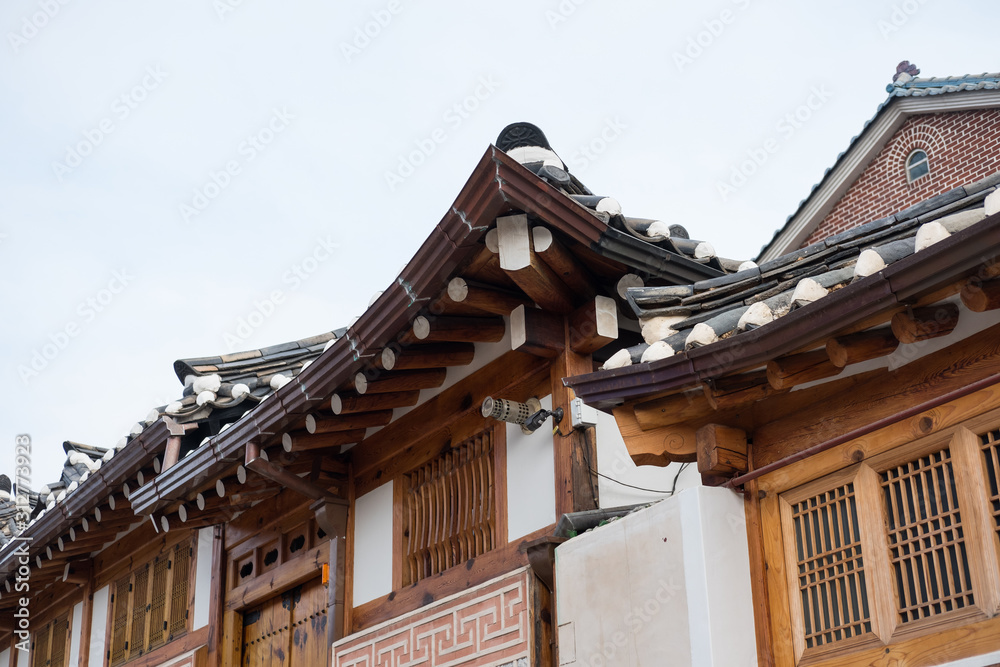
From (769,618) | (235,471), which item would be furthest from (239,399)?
(769,618)

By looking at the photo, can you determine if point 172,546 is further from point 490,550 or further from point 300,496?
point 490,550

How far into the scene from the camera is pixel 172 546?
13352mm

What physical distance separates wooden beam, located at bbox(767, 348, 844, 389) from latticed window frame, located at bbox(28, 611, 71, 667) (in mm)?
12605

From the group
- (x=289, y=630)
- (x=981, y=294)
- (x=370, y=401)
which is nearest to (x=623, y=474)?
(x=370, y=401)

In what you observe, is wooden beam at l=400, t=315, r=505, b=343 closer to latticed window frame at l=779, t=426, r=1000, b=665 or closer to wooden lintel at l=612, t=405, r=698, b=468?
wooden lintel at l=612, t=405, r=698, b=468

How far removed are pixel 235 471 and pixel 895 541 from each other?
6868mm

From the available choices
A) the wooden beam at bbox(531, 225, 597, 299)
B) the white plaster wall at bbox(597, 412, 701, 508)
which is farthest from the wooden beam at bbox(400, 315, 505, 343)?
the white plaster wall at bbox(597, 412, 701, 508)

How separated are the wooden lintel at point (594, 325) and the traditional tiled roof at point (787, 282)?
5.10 ft

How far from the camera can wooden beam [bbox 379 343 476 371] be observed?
8.91 metres

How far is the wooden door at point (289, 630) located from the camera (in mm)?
10461

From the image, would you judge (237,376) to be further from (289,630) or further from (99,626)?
(99,626)

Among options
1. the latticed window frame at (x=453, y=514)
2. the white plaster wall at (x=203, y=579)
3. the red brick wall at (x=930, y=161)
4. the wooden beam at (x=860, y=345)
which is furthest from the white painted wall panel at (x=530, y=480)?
the red brick wall at (x=930, y=161)

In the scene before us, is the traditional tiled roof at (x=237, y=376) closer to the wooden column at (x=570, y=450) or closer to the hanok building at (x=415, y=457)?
the hanok building at (x=415, y=457)

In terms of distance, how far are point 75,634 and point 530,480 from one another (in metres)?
9.44
